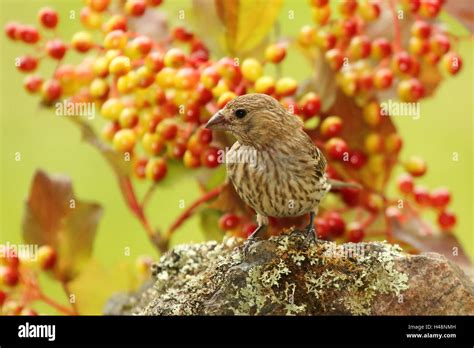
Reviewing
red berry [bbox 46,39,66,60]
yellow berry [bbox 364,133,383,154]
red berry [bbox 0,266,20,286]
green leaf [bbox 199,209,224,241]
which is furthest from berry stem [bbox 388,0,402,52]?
red berry [bbox 0,266,20,286]

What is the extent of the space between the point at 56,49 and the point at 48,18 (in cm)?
10

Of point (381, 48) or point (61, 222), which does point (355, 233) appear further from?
point (61, 222)

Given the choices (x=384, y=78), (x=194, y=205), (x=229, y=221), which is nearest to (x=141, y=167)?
(x=194, y=205)

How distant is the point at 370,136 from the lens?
8.20 feet

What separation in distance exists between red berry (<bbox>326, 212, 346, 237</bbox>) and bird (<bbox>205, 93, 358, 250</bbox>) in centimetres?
18

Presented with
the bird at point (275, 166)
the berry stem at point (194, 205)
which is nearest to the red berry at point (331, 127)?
the bird at point (275, 166)

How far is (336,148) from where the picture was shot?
2391 mm

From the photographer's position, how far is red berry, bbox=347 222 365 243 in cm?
247

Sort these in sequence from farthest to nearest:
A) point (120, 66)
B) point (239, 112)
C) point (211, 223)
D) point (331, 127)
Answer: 1. point (211, 223)
2. point (331, 127)
3. point (120, 66)
4. point (239, 112)

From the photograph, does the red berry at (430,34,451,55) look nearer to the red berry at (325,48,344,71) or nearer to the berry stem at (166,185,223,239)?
the red berry at (325,48,344,71)

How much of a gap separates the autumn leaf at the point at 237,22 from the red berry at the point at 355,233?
23.2 inches

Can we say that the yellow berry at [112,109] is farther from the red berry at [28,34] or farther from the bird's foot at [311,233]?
the bird's foot at [311,233]
